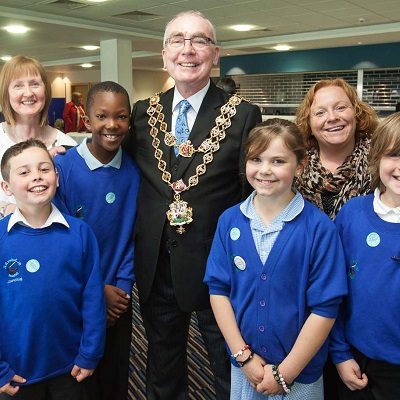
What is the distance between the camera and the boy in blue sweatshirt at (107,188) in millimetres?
1772

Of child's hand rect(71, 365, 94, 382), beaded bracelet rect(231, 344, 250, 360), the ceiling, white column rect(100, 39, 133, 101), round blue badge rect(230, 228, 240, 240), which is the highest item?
the ceiling

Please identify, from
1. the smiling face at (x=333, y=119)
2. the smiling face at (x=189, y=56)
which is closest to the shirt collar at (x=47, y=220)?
the smiling face at (x=189, y=56)

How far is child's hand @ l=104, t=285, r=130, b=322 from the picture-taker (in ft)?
5.90

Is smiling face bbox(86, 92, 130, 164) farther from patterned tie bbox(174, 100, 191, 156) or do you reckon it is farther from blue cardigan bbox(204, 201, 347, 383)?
blue cardigan bbox(204, 201, 347, 383)

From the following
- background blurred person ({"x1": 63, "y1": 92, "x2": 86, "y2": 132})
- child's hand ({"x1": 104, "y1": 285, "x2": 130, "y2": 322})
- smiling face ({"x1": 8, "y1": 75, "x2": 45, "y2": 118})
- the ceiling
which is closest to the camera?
child's hand ({"x1": 104, "y1": 285, "x2": 130, "y2": 322})

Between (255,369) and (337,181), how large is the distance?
71cm

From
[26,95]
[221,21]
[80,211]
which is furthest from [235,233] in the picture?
[221,21]

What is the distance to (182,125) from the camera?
180 centimetres

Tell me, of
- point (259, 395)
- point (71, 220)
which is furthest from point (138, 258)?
point (259, 395)

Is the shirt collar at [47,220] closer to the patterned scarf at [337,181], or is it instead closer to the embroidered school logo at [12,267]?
the embroidered school logo at [12,267]

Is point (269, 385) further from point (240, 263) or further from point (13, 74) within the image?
point (13, 74)

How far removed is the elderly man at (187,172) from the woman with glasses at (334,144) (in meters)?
0.23

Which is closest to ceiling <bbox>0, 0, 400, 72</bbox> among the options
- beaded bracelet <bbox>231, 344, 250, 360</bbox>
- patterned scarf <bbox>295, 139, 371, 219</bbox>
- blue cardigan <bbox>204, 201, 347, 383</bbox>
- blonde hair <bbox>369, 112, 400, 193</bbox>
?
patterned scarf <bbox>295, 139, 371, 219</bbox>

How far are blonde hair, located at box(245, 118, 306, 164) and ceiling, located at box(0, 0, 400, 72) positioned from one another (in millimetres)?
5245
